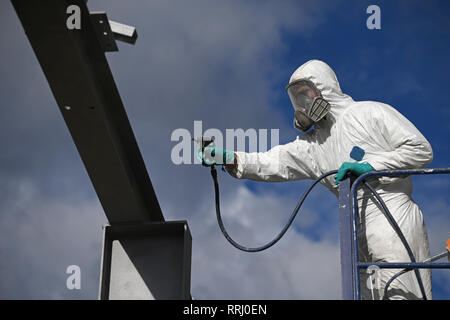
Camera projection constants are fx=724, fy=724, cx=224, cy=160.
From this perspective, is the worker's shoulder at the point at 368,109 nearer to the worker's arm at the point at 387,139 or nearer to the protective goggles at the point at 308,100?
the worker's arm at the point at 387,139

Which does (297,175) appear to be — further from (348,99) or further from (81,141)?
(81,141)

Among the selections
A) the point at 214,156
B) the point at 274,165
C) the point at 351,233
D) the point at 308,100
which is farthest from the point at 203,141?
the point at 351,233

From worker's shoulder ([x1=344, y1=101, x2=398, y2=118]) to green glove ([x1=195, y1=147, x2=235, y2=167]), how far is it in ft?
3.72

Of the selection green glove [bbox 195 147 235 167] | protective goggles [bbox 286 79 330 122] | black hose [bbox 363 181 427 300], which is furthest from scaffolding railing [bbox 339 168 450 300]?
green glove [bbox 195 147 235 167]

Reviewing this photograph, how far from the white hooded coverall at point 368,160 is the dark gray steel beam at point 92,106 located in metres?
0.97

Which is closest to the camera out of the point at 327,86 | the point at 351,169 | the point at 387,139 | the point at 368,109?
the point at 351,169

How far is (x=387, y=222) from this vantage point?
5.86m

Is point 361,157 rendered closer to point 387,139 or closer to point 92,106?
point 387,139

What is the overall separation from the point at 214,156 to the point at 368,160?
1.44 metres

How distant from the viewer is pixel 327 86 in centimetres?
653

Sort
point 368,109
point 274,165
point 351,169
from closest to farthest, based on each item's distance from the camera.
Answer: point 351,169, point 368,109, point 274,165

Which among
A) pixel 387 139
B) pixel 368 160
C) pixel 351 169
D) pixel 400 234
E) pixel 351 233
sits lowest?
pixel 351 233

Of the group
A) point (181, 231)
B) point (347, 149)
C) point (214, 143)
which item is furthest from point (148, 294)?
point (347, 149)

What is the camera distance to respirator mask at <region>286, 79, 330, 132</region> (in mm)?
6445
